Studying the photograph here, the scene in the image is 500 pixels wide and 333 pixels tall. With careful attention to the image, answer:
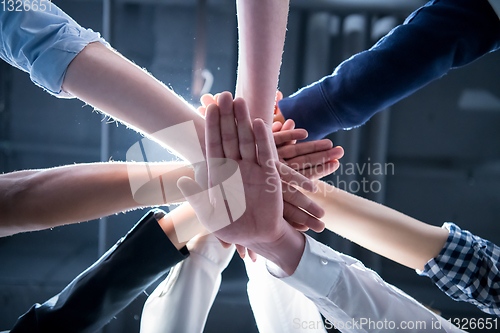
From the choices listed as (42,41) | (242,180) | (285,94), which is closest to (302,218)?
(242,180)

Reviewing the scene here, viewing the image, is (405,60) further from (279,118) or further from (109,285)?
(109,285)

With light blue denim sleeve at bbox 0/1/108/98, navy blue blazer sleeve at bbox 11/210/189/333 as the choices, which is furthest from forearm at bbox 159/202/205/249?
light blue denim sleeve at bbox 0/1/108/98

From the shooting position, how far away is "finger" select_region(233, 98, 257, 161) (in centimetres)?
31

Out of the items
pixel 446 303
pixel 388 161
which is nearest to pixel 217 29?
pixel 388 161

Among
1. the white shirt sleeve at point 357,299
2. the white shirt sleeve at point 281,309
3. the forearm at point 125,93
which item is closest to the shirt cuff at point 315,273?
the white shirt sleeve at point 357,299

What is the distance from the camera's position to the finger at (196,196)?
0.30m

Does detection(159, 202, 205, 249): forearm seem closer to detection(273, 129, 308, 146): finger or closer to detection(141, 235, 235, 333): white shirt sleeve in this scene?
detection(141, 235, 235, 333): white shirt sleeve

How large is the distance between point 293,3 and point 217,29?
0.89ft

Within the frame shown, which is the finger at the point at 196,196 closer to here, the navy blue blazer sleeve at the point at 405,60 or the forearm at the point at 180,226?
the forearm at the point at 180,226

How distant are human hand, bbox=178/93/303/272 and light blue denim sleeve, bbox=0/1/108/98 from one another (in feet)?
0.71

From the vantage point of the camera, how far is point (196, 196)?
310mm

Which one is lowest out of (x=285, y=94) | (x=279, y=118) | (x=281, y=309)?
(x=281, y=309)

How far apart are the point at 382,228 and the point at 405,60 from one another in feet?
0.93

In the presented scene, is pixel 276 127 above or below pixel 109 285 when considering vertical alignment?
above
